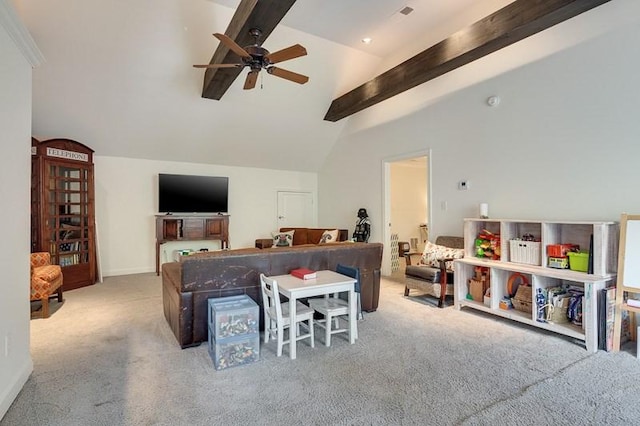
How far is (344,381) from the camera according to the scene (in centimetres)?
227

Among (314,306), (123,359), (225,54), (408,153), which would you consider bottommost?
(123,359)

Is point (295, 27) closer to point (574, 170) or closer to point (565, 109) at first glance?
point (565, 109)

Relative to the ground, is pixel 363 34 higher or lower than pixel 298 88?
higher

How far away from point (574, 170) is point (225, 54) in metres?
4.12

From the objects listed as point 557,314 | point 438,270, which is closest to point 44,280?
point 438,270

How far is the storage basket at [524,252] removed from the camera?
3.36 m

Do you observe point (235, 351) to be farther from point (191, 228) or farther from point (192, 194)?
point (192, 194)

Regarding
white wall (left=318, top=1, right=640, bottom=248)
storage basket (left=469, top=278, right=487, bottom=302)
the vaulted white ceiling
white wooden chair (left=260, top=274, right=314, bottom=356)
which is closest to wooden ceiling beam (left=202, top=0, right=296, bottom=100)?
the vaulted white ceiling

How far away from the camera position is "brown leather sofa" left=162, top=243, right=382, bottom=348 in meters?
2.78

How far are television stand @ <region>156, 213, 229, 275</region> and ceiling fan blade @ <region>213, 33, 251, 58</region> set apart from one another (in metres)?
4.10

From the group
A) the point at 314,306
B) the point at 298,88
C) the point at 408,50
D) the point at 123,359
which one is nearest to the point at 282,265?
the point at 314,306

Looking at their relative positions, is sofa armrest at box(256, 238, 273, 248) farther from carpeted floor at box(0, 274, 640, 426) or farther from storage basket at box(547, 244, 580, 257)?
storage basket at box(547, 244, 580, 257)

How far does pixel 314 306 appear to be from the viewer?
301cm

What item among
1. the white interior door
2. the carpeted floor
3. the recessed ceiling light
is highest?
the recessed ceiling light
